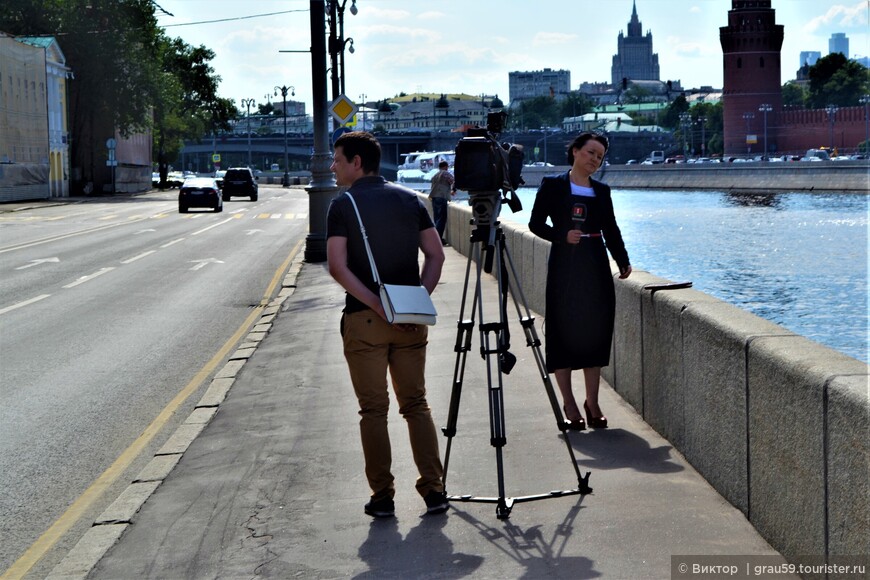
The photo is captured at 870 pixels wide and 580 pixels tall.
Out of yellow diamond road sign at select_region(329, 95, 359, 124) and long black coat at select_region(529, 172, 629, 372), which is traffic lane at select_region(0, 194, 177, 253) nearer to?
yellow diamond road sign at select_region(329, 95, 359, 124)

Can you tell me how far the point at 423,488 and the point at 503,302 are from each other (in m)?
0.99

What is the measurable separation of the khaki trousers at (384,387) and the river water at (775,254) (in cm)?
1579

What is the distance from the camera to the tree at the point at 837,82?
154m

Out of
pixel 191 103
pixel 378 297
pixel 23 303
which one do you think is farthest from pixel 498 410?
pixel 191 103

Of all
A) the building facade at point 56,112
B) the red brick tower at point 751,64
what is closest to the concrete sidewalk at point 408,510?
the building facade at point 56,112

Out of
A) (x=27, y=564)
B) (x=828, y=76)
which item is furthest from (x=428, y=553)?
(x=828, y=76)

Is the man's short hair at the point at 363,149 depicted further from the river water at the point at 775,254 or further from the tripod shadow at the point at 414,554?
the river water at the point at 775,254

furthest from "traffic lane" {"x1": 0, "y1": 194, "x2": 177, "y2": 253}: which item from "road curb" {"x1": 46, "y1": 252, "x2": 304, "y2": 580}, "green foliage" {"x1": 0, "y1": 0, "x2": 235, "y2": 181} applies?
"green foliage" {"x1": 0, "y1": 0, "x2": 235, "y2": 181}

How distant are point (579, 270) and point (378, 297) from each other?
2.14 meters

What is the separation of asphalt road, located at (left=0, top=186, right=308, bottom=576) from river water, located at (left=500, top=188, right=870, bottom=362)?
7.38 meters

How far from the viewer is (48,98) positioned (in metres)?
73.9

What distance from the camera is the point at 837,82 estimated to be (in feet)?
510

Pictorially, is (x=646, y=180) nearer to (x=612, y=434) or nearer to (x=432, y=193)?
Answer: (x=432, y=193)

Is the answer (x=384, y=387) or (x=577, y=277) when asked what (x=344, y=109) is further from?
(x=384, y=387)
